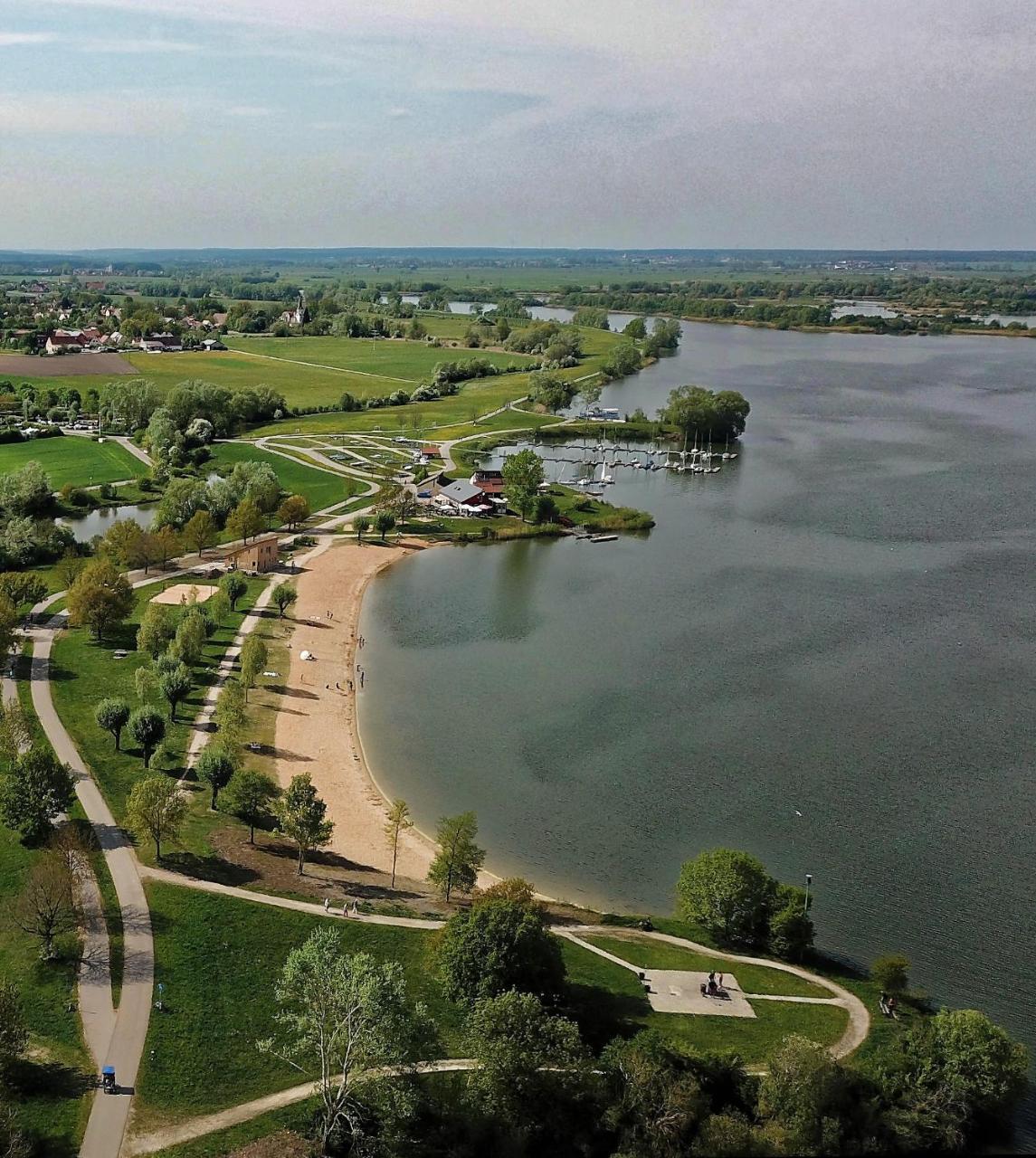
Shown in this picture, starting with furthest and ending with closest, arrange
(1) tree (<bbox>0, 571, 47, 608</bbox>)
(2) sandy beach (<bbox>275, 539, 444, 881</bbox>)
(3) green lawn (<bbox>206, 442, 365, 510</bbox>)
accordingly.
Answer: (3) green lawn (<bbox>206, 442, 365, 510</bbox>) → (1) tree (<bbox>0, 571, 47, 608</bbox>) → (2) sandy beach (<bbox>275, 539, 444, 881</bbox>)

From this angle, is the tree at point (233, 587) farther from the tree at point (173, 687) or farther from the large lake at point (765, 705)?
the tree at point (173, 687)

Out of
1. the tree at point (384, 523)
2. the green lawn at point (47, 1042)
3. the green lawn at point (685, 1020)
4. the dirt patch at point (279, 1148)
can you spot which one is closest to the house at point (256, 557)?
the tree at point (384, 523)

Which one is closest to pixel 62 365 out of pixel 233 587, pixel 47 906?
pixel 233 587

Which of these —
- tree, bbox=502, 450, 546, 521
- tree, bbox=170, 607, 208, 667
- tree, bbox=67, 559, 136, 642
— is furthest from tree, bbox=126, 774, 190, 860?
tree, bbox=502, 450, 546, 521

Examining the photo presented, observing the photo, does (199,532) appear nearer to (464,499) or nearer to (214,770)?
(464,499)

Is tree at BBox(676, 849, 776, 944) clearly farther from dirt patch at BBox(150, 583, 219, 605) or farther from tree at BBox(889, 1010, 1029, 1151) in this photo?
dirt patch at BBox(150, 583, 219, 605)

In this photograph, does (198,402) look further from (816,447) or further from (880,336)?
(880,336)
